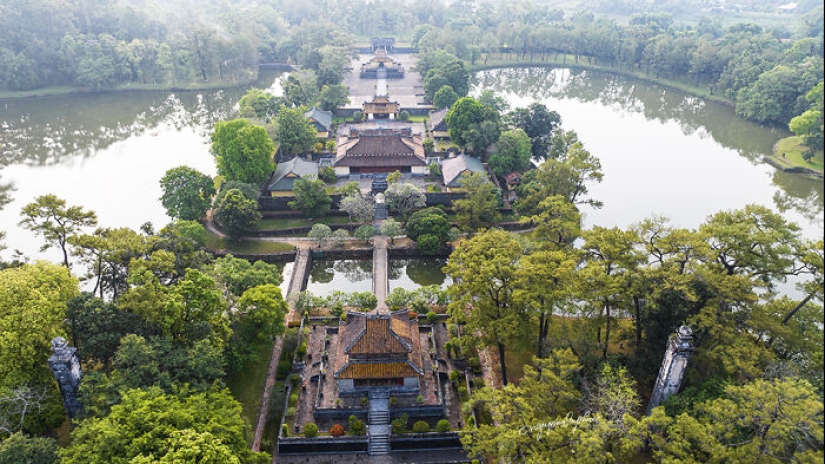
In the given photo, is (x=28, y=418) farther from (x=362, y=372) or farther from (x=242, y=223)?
(x=242, y=223)

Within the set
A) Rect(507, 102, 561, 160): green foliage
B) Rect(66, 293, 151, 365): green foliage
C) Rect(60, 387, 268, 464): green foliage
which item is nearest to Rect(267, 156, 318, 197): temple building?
Rect(507, 102, 561, 160): green foliage

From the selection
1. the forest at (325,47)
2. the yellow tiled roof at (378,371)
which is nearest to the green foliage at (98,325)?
the yellow tiled roof at (378,371)

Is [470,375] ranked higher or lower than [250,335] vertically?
lower

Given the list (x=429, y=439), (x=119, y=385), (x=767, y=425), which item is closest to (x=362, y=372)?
(x=429, y=439)

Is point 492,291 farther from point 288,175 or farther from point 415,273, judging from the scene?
point 288,175

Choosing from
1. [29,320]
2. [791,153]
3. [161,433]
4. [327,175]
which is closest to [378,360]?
[161,433]

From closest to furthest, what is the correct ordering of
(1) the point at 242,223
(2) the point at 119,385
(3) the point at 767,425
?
(3) the point at 767,425
(2) the point at 119,385
(1) the point at 242,223

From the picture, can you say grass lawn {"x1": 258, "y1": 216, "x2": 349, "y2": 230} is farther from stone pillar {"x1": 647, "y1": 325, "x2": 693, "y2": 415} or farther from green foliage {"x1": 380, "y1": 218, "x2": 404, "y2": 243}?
stone pillar {"x1": 647, "y1": 325, "x2": 693, "y2": 415}

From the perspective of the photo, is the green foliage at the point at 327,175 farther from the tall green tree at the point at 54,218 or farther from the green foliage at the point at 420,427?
the green foliage at the point at 420,427
